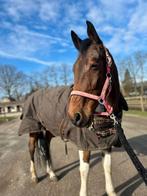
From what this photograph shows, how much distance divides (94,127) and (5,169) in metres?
3.33

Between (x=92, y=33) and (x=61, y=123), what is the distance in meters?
1.59

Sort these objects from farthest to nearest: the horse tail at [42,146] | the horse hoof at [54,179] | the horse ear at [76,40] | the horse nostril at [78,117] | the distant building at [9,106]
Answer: the distant building at [9,106] → the horse tail at [42,146] → the horse hoof at [54,179] → the horse ear at [76,40] → the horse nostril at [78,117]

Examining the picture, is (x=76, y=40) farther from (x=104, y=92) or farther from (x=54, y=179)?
(x=54, y=179)

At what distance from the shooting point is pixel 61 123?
379 centimetres

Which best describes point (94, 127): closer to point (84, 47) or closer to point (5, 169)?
point (84, 47)

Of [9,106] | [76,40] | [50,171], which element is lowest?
[9,106]

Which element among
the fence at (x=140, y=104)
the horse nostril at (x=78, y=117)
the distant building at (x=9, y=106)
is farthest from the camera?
the distant building at (x=9, y=106)

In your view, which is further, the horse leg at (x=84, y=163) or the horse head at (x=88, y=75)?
the horse leg at (x=84, y=163)

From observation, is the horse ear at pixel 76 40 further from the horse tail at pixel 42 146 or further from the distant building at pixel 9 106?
the distant building at pixel 9 106

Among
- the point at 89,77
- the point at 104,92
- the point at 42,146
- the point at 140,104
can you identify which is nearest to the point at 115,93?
the point at 104,92

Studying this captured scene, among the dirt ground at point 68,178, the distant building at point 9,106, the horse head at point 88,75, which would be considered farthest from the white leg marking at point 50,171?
the distant building at point 9,106

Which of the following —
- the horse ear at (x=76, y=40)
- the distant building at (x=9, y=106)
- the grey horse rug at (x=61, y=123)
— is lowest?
the distant building at (x=9, y=106)

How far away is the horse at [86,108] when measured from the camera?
8.00 ft

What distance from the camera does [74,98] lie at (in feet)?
7.94
